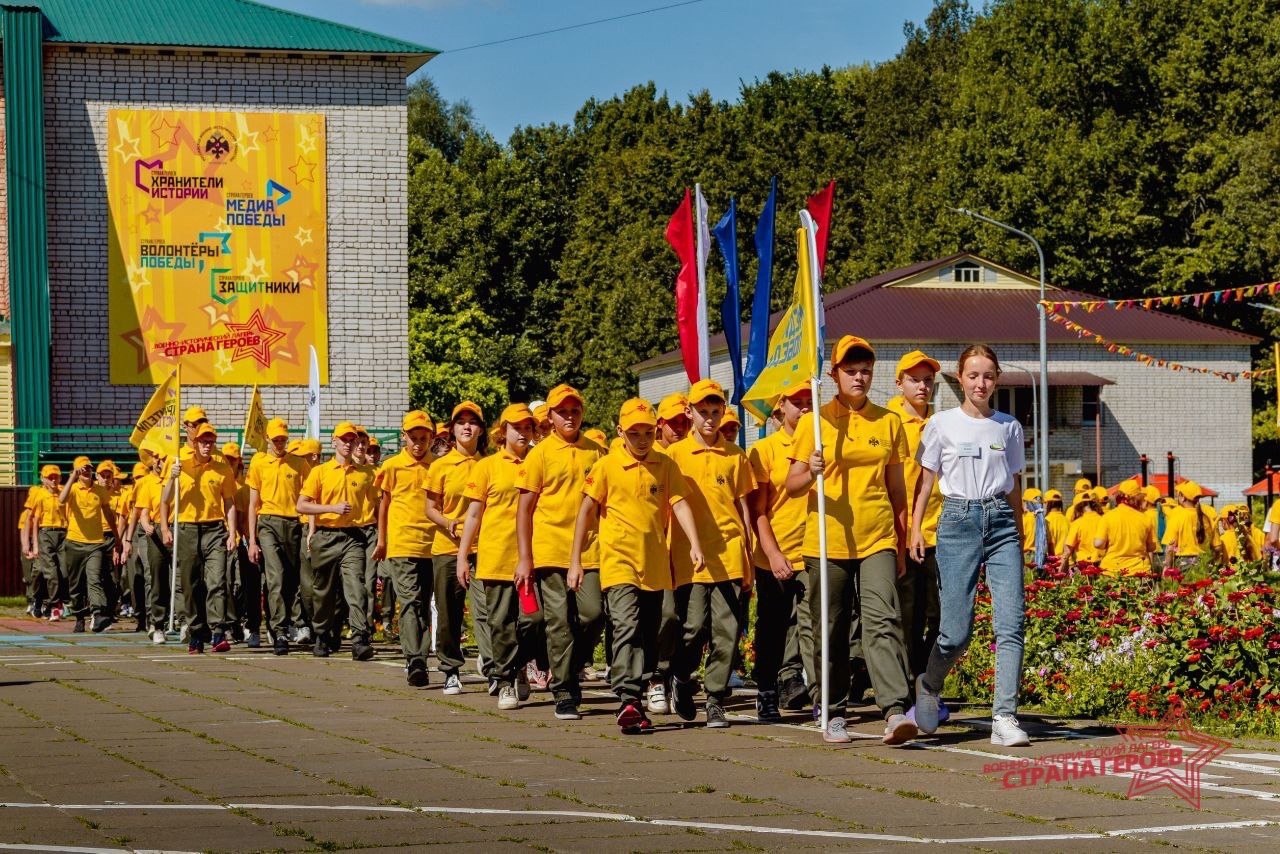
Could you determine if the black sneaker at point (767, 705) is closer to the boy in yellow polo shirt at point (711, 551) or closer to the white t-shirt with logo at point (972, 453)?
the boy in yellow polo shirt at point (711, 551)

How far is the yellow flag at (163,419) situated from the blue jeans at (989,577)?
11989mm

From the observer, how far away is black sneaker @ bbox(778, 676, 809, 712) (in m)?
12.5

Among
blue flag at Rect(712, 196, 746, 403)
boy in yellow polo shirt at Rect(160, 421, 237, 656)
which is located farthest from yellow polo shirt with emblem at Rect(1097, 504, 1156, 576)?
boy in yellow polo shirt at Rect(160, 421, 237, 656)

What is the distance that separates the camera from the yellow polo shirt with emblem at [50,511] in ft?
84.1

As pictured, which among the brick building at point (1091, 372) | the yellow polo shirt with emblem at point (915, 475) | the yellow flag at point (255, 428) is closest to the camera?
the yellow polo shirt with emblem at point (915, 475)

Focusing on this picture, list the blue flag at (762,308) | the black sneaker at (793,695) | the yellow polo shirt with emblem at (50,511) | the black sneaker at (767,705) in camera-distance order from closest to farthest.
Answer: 1. the black sneaker at (767,705)
2. the black sneaker at (793,695)
3. the blue flag at (762,308)
4. the yellow polo shirt with emblem at (50,511)

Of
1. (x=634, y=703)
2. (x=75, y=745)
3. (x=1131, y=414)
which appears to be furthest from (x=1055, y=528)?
(x=1131, y=414)

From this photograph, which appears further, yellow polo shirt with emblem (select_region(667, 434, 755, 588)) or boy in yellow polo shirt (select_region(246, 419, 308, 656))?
boy in yellow polo shirt (select_region(246, 419, 308, 656))

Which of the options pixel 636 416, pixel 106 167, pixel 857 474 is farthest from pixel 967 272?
pixel 857 474

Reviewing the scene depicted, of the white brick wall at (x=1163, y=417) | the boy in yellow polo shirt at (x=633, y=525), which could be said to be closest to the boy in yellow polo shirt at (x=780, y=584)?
the boy in yellow polo shirt at (x=633, y=525)

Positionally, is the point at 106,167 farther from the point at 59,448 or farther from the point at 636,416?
the point at 636,416

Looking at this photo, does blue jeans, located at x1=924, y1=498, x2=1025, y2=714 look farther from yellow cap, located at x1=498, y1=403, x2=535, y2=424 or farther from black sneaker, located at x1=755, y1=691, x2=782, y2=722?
yellow cap, located at x1=498, y1=403, x2=535, y2=424

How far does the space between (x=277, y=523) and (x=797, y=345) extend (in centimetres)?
821

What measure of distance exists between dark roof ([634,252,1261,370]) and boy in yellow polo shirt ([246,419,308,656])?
44.3 metres
